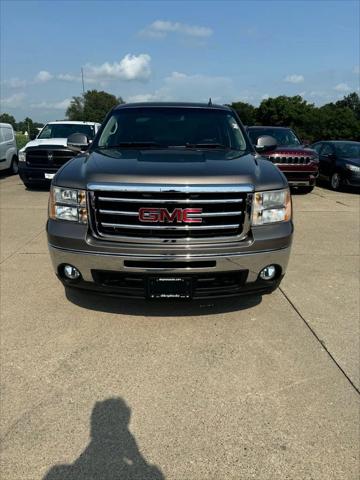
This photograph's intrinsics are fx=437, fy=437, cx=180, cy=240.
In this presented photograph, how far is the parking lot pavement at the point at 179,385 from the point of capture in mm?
2305

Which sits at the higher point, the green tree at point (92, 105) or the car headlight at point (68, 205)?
the green tree at point (92, 105)

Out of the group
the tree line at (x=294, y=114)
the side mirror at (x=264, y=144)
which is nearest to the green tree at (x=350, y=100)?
the tree line at (x=294, y=114)

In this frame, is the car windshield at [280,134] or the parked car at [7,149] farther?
the parked car at [7,149]

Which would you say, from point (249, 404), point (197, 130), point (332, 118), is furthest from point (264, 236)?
point (332, 118)

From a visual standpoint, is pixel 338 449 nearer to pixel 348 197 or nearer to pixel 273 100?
pixel 348 197

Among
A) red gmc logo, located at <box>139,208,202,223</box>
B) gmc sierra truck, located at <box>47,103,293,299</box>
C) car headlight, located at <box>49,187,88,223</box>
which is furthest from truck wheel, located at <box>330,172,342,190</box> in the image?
car headlight, located at <box>49,187,88,223</box>

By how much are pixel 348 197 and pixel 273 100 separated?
269 feet

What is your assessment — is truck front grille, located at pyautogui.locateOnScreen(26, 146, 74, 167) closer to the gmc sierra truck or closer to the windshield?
the windshield

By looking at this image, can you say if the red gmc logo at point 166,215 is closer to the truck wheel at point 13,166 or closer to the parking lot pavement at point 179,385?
the parking lot pavement at point 179,385

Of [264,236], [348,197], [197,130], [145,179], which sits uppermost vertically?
[197,130]

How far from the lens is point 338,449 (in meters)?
2.38

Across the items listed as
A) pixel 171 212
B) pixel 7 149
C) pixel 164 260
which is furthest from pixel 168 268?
pixel 7 149

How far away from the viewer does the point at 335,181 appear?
1288 cm

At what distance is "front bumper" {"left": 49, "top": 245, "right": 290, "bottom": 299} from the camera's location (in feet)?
10.2
